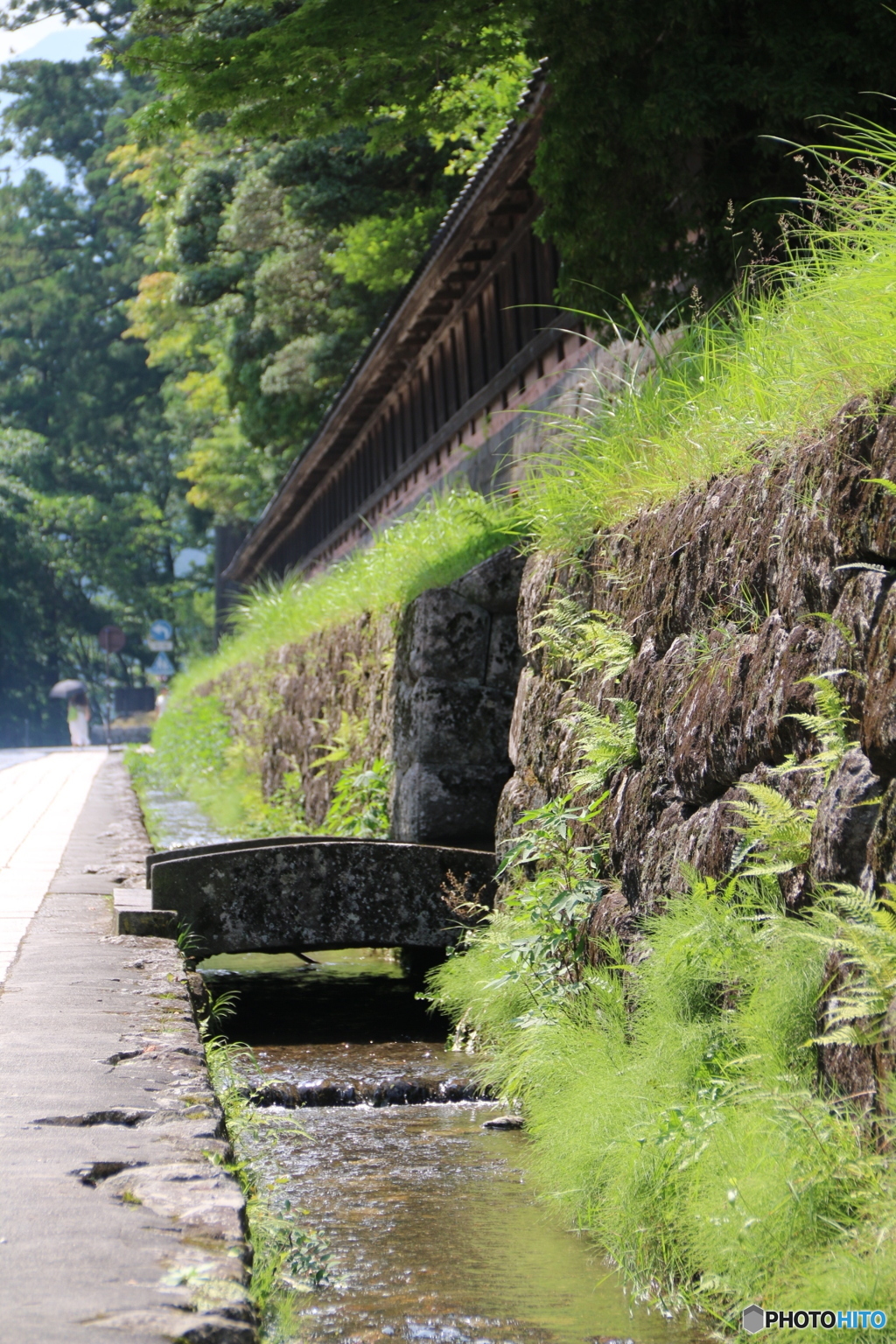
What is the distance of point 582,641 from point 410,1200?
2.09 metres

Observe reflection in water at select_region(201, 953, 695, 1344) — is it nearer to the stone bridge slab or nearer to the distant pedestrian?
the stone bridge slab

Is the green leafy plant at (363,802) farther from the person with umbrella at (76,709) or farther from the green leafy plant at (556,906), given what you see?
the person with umbrella at (76,709)

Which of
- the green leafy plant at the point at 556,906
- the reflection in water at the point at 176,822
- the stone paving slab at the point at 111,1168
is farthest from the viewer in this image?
the reflection in water at the point at 176,822

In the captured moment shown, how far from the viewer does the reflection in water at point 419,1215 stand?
9.12ft

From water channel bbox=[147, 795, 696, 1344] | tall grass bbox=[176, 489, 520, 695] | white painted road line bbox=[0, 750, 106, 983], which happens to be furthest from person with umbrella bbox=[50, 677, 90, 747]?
water channel bbox=[147, 795, 696, 1344]

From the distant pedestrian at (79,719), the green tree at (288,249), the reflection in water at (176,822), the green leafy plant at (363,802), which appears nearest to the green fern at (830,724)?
the green leafy plant at (363,802)

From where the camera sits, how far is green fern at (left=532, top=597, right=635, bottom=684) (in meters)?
4.46

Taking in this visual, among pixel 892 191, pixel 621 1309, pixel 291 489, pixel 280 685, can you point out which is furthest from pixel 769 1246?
pixel 291 489

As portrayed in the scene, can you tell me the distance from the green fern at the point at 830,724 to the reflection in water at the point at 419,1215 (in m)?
1.25

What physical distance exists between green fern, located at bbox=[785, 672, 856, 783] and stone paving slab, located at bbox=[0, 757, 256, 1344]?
152cm

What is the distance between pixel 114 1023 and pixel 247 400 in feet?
61.4

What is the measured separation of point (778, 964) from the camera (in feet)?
9.53

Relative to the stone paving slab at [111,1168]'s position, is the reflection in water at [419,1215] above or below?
below

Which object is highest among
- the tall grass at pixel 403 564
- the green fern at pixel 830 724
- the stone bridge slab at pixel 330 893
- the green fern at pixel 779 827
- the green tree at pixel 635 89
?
the green tree at pixel 635 89
